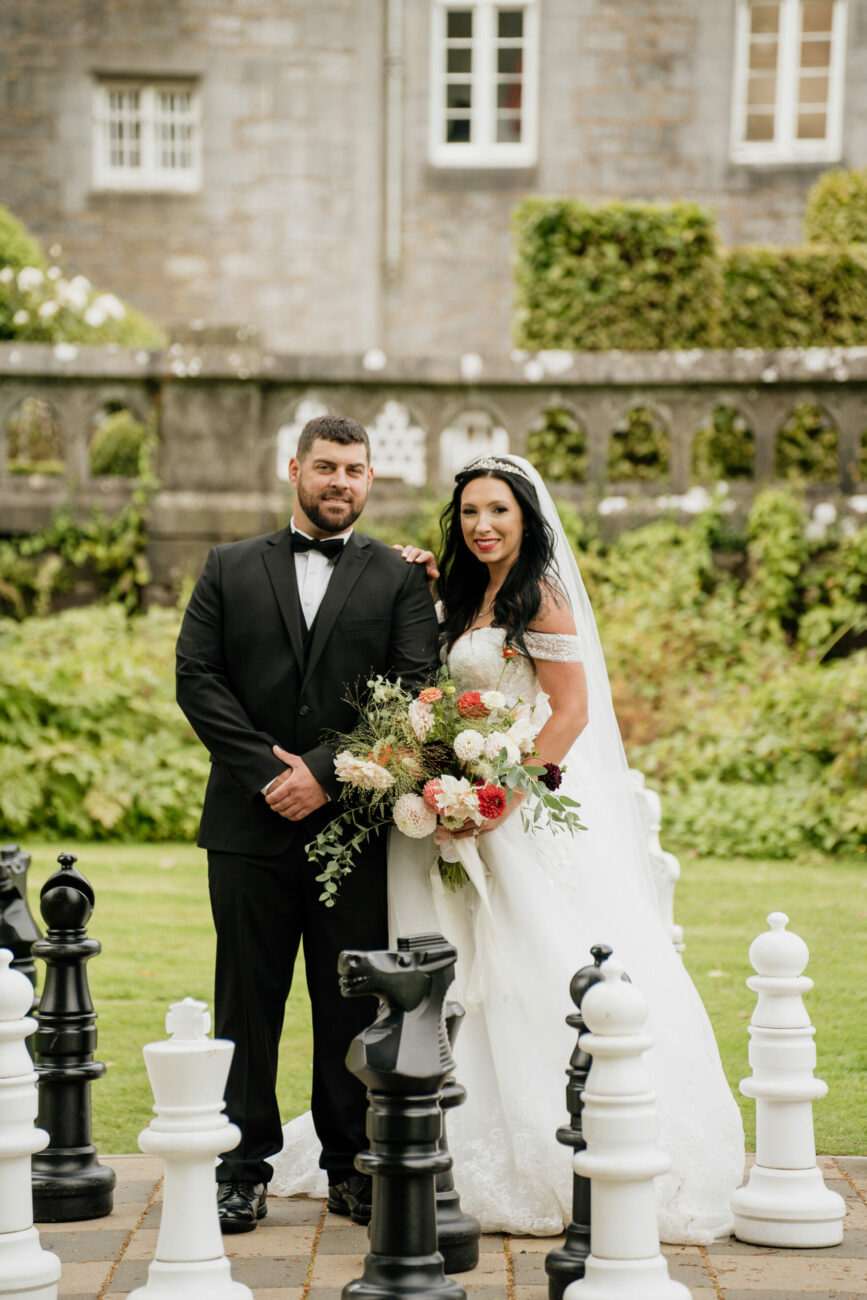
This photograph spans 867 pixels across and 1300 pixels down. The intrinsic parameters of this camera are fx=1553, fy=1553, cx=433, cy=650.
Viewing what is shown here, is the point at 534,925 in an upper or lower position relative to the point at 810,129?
lower

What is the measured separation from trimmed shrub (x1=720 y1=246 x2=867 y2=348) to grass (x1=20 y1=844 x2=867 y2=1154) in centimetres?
662

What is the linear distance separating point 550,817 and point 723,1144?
1.01m

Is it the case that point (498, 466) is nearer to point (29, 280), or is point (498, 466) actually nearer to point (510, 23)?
point (29, 280)

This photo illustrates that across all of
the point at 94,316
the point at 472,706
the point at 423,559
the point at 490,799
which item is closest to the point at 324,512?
the point at 423,559

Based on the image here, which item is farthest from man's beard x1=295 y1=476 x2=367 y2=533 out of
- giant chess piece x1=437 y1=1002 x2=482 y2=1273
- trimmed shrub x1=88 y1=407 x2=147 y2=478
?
trimmed shrub x1=88 y1=407 x2=147 y2=478

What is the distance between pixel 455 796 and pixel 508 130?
1691 cm

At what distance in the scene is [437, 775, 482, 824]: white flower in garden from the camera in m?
4.23

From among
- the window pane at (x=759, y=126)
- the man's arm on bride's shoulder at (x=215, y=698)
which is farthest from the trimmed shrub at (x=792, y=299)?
the man's arm on bride's shoulder at (x=215, y=698)

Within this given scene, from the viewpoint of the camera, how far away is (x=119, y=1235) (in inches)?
162

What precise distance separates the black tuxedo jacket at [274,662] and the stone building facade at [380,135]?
1526 cm

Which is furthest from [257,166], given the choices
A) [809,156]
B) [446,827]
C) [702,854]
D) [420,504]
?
[446,827]

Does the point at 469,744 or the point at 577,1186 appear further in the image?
the point at 469,744

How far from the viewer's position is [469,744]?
4.23m

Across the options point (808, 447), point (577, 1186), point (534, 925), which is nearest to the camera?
point (577, 1186)
